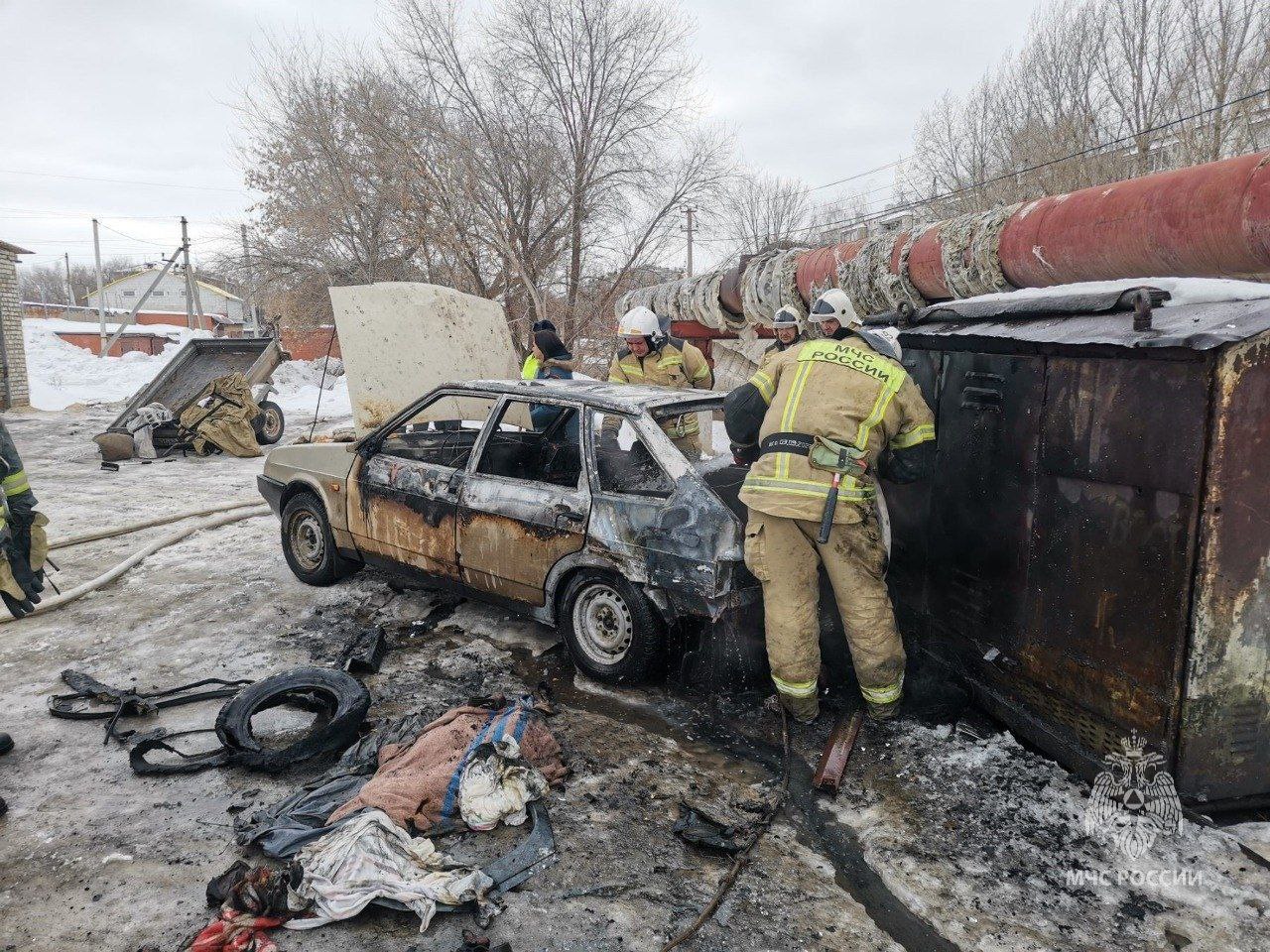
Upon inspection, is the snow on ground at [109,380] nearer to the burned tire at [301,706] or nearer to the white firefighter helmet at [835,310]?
the burned tire at [301,706]

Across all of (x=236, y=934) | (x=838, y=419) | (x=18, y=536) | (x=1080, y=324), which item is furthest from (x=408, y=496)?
(x=1080, y=324)

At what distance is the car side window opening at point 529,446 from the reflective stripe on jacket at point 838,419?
52.8 inches

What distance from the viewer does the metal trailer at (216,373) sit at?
1187 centimetres

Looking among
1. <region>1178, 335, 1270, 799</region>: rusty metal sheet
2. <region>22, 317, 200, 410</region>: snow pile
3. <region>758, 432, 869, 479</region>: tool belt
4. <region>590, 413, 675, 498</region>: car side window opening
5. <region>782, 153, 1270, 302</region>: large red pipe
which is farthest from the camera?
<region>22, 317, 200, 410</region>: snow pile

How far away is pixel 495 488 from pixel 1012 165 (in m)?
18.7

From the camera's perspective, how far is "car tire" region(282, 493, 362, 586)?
505 centimetres

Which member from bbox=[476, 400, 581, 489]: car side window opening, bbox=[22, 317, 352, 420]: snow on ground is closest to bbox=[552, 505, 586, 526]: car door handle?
bbox=[476, 400, 581, 489]: car side window opening

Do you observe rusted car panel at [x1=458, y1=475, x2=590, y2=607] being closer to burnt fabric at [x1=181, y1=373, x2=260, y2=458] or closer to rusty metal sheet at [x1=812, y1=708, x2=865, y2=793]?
rusty metal sheet at [x1=812, y1=708, x2=865, y2=793]

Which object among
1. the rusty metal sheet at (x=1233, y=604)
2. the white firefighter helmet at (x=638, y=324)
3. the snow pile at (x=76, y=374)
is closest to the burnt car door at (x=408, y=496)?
the white firefighter helmet at (x=638, y=324)

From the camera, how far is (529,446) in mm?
4691

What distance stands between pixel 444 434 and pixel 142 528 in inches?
130

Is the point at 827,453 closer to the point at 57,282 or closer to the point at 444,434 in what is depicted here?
the point at 444,434

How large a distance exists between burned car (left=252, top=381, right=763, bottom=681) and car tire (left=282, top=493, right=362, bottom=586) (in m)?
0.02

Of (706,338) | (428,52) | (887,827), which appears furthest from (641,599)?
(428,52)
